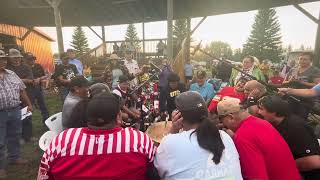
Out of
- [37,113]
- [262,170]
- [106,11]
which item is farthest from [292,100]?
[106,11]

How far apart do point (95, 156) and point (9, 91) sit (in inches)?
131

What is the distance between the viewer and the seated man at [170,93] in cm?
629

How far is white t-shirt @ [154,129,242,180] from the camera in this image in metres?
2.06

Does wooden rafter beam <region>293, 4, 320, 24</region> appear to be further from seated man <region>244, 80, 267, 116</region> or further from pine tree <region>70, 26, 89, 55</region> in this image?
pine tree <region>70, 26, 89, 55</region>

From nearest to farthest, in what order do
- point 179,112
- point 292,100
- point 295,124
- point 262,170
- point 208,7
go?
point 262,170, point 179,112, point 295,124, point 292,100, point 208,7

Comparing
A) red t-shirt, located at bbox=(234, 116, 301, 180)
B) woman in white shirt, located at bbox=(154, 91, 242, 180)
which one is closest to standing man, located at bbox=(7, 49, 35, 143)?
woman in white shirt, located at bbox=(154, 91, 242, 180)

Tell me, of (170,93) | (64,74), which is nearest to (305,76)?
(170,93)

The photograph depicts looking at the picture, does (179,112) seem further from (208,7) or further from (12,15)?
(12,15)

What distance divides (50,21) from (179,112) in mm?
16555

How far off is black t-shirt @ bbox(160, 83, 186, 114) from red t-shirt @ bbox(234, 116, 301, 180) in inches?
148

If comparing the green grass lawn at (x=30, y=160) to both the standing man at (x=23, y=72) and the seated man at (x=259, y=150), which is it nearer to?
the standing man at (x=23, y=72)

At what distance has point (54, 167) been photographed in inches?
84.8

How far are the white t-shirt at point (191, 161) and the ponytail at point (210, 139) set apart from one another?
3 cm

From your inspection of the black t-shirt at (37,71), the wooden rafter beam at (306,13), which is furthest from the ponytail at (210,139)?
the wooden rafter beam at (306,13)
